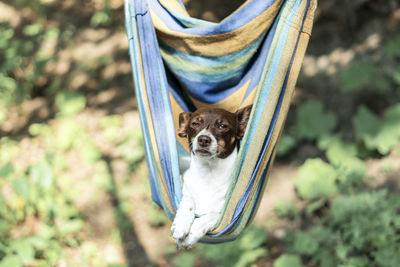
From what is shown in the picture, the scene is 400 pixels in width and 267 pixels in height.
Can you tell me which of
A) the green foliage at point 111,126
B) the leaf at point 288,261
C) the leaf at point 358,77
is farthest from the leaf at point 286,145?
the green foliage at point 111,126

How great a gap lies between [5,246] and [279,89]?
109 inches

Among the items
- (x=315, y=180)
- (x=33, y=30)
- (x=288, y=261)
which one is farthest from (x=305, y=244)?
(x=33, y=30)

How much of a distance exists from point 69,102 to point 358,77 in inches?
139

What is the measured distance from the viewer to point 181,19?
219cm

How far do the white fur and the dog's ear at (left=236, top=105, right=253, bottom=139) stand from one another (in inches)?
3.7

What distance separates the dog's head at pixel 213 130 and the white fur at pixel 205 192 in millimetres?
62

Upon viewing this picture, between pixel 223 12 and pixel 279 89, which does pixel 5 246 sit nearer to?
pixel 279 89

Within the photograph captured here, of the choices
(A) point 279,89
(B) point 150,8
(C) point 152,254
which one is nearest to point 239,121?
(A) point 279,89

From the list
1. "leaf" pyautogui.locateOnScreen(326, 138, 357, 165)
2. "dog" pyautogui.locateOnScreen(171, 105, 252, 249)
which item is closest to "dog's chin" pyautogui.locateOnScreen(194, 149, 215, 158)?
"dog" pyautogui.locateOnScreen(171, 105, 252, 249)

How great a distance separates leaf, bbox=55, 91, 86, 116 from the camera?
5430 millimetres

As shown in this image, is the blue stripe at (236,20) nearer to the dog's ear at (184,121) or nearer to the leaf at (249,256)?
the dog's ear at (184,121)

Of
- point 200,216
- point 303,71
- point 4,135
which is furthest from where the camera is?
point 4,135

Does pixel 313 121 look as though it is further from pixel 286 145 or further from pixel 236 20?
pixel 236 20

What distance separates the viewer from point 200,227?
1.79 meters
